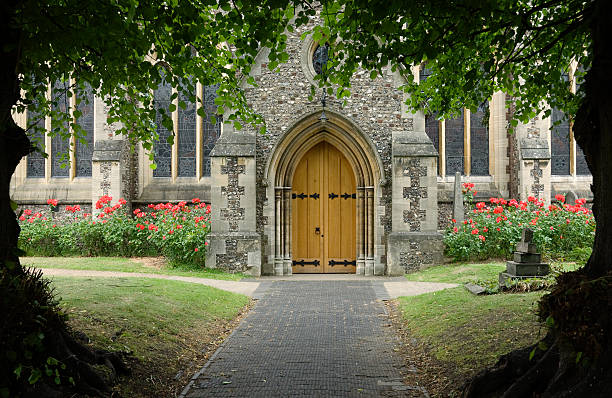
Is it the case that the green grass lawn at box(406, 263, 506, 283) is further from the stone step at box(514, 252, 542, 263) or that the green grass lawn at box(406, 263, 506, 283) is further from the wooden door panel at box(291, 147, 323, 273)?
the wooden door panel at box(291, 147, 323, 273)

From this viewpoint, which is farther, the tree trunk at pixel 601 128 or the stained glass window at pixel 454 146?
the stained glass window at pixel 454 146

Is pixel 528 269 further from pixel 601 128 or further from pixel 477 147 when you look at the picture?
pixel 477 147

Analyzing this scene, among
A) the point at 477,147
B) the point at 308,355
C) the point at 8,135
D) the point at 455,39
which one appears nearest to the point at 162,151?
the point at 477,147

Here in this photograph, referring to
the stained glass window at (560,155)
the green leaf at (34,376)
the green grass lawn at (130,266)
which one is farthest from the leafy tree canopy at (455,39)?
the stained glass window at (560,155)

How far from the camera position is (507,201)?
16.2 meters

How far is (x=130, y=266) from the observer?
13.5 meters

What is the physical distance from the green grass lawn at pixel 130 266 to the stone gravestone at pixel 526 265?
20.3 ft

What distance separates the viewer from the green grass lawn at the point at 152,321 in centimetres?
521

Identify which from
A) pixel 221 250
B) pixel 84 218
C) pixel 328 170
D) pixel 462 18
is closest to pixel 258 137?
pixel 328 170

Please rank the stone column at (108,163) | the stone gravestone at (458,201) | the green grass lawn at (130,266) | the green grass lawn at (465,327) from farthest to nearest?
the stone column at (108,163)
the stone gravestone at (458,201)
the green grass lawn at (130,266)
the green grass lawn at (465,327)

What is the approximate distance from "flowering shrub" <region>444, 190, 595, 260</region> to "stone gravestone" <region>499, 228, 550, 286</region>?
4.07 metres

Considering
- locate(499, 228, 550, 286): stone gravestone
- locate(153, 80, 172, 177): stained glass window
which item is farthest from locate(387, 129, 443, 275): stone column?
locate(153, 80, 172, 177): stained glass window

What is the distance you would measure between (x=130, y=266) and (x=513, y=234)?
32.3ft

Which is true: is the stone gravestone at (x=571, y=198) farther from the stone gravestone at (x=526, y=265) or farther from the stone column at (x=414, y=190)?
the stone gravestone at (x=526, y=265)
